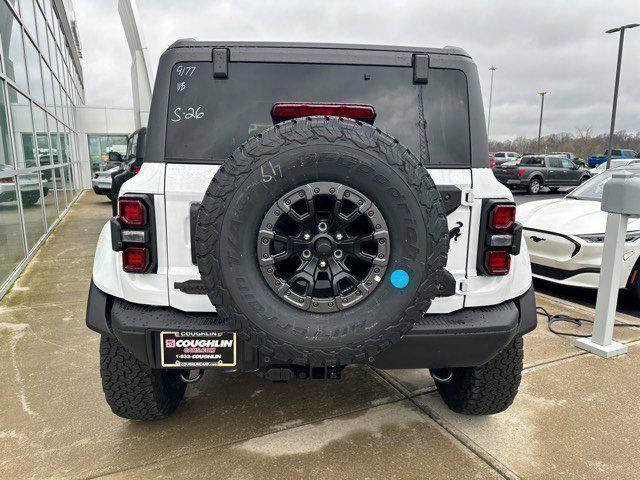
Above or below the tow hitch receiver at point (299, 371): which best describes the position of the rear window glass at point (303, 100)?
above

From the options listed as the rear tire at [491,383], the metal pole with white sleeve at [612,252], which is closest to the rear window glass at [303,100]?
the rear tire at [491,383]

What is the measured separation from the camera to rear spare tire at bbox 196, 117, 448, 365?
5.68 feet

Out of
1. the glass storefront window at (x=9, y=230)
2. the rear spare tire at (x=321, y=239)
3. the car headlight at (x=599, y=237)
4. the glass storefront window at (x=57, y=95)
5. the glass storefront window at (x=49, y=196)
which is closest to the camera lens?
the rear spare tire at (x=321, y=239)

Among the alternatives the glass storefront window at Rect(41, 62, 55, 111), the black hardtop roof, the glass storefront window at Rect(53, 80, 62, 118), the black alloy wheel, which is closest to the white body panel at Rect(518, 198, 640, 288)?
the black hardtop roof

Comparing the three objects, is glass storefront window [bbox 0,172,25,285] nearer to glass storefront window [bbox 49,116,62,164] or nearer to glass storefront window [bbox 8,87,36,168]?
glass storefront window [bbox 8,87,36,168]

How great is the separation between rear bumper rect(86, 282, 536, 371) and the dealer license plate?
31 mm

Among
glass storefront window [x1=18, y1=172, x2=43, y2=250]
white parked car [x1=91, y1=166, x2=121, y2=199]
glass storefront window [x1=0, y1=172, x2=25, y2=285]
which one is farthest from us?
white parked car [x1=91, y1=166, x2=121, y2=199]

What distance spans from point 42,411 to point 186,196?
6.02 feet

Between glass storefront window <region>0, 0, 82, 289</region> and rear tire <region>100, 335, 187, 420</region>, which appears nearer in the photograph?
rear tire <region>100, 335, 187, 420</region>

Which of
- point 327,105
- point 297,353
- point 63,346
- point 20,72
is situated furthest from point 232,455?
point 20,72

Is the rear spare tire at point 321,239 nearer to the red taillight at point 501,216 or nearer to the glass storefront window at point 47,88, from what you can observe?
the red taillight at point 501,216

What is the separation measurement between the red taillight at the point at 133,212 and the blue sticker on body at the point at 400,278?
1.12 metres

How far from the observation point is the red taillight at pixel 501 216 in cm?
211

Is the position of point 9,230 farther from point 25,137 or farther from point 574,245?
point 574,245
